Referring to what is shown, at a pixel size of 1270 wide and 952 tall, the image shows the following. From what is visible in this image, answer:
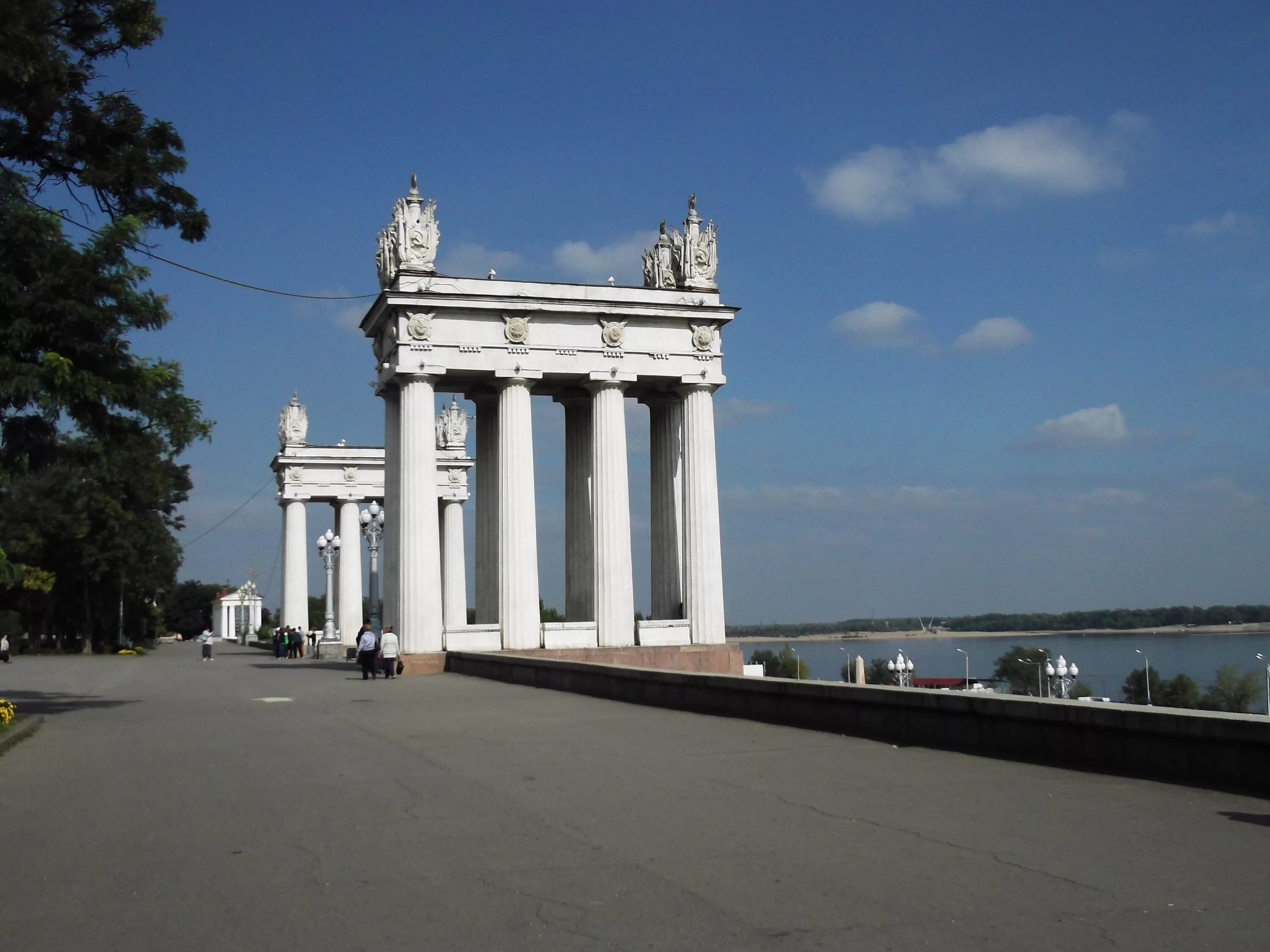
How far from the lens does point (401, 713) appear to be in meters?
22.0

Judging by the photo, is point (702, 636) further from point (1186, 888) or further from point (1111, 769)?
point (1186, 888)

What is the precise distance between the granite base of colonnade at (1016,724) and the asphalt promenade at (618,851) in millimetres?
308

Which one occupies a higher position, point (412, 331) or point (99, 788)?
point (412, 331)

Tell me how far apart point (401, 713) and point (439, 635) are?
15.8m

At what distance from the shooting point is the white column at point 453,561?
54625mm

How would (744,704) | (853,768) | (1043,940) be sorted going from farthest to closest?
(744,704) → (853,768) → (1043,940)

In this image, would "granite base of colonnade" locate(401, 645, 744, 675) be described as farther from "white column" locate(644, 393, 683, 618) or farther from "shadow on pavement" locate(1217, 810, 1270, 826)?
"shadow on pavement" locate(1217, 810, 1270, 826)

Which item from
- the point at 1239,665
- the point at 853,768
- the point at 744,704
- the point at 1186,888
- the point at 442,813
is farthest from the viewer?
the point at 1239,665

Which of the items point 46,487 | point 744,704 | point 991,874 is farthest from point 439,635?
point 46,487

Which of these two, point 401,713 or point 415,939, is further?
point 401,713

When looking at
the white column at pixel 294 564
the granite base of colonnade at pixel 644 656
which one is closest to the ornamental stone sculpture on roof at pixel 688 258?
the granite base of colonnade at pixel 644 656

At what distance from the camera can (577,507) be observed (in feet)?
139

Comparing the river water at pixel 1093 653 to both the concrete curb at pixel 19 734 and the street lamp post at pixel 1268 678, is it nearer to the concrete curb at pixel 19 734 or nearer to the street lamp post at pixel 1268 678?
the street lamp post at pixel 1268 678

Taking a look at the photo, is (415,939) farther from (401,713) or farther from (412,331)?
(412,331)
